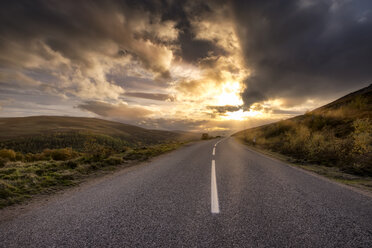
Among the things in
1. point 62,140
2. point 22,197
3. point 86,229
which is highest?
point 86,229

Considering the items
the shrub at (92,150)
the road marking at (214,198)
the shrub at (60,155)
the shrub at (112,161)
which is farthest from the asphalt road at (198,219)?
the shrub at (60,155)

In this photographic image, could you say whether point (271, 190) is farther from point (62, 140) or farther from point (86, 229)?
point (62, 140)

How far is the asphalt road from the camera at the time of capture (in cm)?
226

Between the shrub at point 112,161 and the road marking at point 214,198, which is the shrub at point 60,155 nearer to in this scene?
the shrub at point 112,161

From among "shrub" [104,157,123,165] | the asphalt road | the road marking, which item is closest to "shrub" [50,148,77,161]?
"shrub" [104,157,123,165]

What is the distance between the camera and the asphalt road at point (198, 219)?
7.42ft

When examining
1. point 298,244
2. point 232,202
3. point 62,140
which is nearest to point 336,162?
point 232,202

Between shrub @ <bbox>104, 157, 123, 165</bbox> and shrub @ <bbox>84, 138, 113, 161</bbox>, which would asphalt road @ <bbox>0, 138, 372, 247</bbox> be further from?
shrub @ <bbox>84, 138, 113, 161</bbox>

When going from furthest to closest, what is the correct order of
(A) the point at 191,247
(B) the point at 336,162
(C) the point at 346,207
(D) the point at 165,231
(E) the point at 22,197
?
1. (B) the point at 336,162
2. (E) the point at 22,197
3. (C) the point at 346,207
4. (D) the point at 165,231
5. (A) the point at 191,247

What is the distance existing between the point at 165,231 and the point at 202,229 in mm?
588

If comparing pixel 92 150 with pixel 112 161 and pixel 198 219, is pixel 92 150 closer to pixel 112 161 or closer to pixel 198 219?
pixel 112 161

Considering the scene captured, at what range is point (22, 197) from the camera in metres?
4.28

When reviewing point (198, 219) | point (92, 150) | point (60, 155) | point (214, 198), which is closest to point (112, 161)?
point (92, 150)

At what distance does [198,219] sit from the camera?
9.33ft
